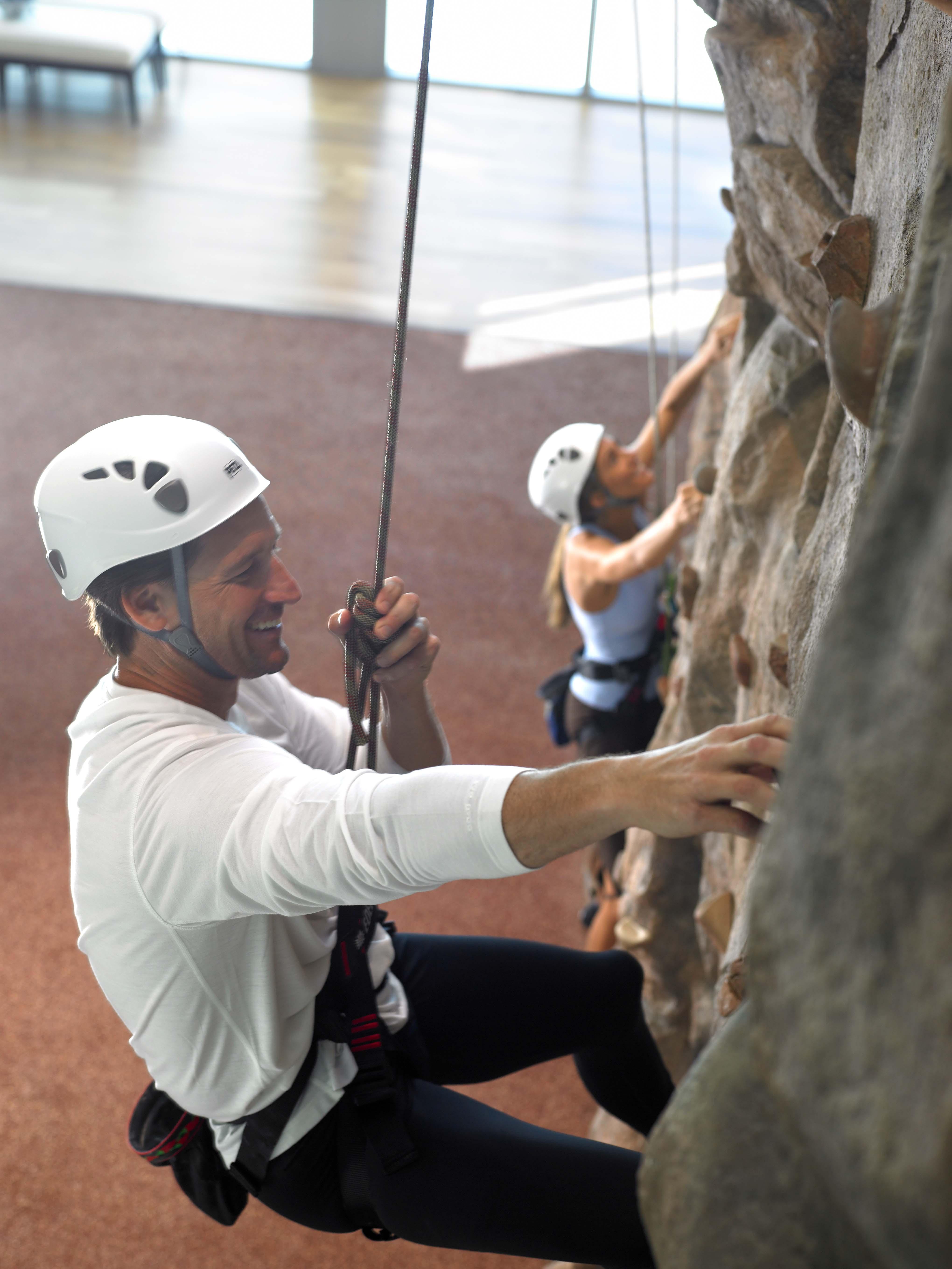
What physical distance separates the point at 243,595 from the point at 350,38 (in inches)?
366

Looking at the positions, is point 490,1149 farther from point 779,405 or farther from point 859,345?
point 779,405

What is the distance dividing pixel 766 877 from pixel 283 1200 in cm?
129

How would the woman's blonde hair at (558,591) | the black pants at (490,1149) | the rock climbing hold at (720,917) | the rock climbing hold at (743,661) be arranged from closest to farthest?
1. the black pants at (490,1149)
2. the rock climbing hold at (720,917)
3. the rock climbing hold at (743,661)
4. the woman's blonde hair at (558,591)

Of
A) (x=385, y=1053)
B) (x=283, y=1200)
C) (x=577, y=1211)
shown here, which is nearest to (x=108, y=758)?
(x=385, y=1053)

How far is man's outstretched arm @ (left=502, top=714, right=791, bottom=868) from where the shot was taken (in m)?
1.03

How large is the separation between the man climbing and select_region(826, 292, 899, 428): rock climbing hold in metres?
0.62

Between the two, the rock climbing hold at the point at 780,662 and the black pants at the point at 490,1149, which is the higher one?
the rock climbing hold at the point at 780,662

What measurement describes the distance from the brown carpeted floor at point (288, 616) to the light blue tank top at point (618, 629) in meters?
0.62

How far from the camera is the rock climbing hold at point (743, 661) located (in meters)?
2.15

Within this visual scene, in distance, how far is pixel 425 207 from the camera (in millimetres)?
7688

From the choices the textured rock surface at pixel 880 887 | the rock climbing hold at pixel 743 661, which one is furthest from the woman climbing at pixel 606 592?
the textured rock surface at pixel 880 887

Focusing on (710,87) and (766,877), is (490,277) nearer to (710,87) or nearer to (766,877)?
(710,87)

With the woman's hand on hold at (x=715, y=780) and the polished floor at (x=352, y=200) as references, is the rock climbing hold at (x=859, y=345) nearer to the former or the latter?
the woman's hand on hold at (x=715, y=780)

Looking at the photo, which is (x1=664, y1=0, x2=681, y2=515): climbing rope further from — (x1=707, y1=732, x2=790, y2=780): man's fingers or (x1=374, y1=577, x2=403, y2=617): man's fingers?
(x1=707, y1=732, x2=790, y2=780): man's fingers
